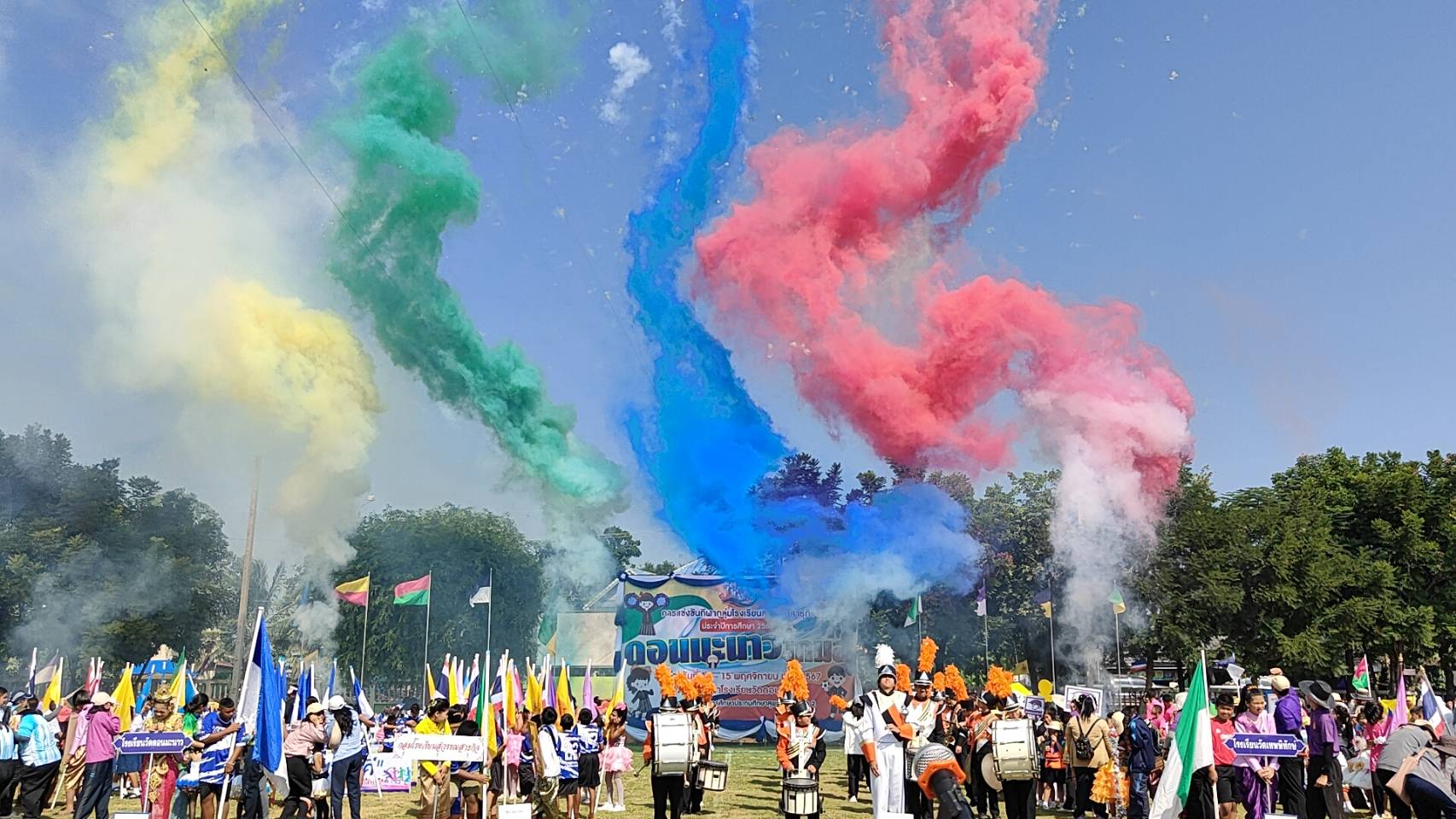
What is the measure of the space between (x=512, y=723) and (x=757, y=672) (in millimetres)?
26562

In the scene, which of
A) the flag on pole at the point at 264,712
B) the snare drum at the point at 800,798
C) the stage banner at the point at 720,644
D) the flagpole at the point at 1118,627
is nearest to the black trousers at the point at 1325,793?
the snare drum at the point at 800,798

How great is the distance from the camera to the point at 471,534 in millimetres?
70125

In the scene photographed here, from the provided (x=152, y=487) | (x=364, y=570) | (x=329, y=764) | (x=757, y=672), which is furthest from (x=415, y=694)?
(x=329, y=764)

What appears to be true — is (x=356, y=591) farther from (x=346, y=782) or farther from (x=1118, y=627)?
(x=1118, y=627)

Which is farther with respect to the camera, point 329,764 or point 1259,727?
point 329,764

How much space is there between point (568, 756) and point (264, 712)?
4.09m

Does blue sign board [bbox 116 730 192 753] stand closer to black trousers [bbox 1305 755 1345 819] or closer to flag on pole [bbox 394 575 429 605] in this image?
black trousers [bbox 1305 755 1345 819]

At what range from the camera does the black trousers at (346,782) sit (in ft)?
51.3

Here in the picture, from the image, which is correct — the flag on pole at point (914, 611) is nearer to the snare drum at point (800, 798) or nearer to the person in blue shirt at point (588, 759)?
the person in blue shirt at point (588, 759)

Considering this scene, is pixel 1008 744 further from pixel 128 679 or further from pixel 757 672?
pixel 757 672

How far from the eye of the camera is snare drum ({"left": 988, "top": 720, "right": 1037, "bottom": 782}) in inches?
574

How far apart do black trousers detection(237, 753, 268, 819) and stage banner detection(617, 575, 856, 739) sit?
27.4 meters

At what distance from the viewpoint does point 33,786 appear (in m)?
15.8

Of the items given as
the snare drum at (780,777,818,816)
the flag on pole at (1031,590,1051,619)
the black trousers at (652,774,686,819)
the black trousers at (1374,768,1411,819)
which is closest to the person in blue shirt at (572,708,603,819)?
the black trousers at (652,774,686,819)
